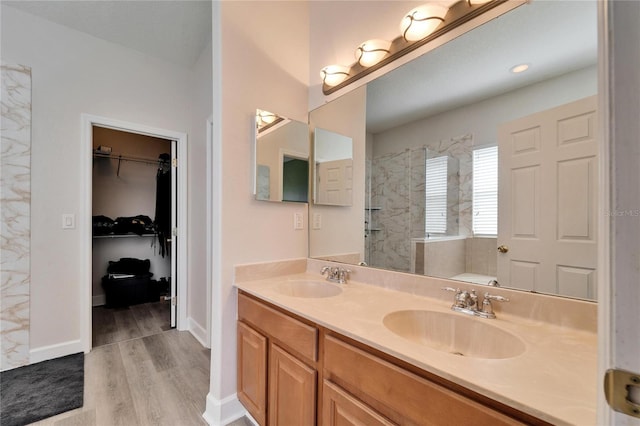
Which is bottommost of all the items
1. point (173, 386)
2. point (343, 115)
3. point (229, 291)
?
point (173, 386)

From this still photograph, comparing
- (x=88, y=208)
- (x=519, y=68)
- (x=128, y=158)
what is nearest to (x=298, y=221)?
(x=519, y=68)

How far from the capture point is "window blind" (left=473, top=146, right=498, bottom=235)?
1115 mm

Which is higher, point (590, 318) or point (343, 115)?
point (343, 115)

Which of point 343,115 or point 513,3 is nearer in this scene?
point 513,3

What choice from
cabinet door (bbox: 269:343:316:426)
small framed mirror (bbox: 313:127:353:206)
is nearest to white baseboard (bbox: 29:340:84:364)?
cabinet door (bbox: 269:343:316:426)

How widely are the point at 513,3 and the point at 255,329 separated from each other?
1.82 metres

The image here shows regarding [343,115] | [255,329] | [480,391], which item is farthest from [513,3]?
[255,329]

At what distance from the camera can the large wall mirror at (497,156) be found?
92 cm

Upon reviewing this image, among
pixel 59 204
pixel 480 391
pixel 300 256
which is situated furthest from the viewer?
pixel 59 204

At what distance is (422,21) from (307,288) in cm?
152

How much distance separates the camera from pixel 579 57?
917 mm

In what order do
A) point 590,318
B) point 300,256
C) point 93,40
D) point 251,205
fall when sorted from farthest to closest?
point 93,40 → point 300,256 → point 251,205 → point 590,318

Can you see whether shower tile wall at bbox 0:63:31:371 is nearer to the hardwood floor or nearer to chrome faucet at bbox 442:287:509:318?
the hardwood floor

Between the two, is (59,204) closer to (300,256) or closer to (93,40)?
(93,40)
